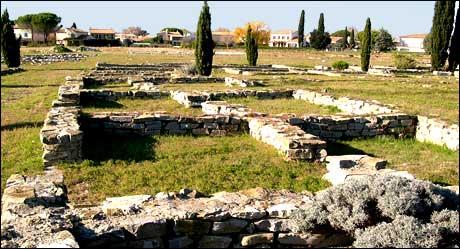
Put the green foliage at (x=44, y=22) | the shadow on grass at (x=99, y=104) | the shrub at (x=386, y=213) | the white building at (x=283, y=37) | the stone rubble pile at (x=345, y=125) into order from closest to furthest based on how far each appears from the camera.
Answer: the shrub at (x=386, y=213), the stone rubble pile at (x=345, y=125), the shadow on grass at (x=99, y=104), the green foliage at (x=44, y=22), the white building at (x=283, y=37)

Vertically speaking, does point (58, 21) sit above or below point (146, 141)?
above

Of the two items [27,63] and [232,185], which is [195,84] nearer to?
[232,185]

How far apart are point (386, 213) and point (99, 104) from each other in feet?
44.3

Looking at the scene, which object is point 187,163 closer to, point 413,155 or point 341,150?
point 341,150

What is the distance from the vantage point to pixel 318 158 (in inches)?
367

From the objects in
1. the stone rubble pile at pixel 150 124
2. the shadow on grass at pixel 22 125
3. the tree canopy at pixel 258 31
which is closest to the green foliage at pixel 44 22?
the tree canopy at pixel 258 31

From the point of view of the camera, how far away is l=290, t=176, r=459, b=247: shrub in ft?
14.8

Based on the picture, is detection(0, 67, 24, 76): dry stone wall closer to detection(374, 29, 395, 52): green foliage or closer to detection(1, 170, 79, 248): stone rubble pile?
detection(1, 170, 79, 248): stone rubble pile

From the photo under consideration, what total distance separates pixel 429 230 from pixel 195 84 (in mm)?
20908

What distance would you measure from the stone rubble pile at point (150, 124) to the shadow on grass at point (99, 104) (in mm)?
4790

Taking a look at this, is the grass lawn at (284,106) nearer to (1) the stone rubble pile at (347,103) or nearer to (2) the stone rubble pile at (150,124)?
(1) the stone rubble pile at (347,103)

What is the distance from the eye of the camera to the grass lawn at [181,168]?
25.1 feet

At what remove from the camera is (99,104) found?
16.8 meters

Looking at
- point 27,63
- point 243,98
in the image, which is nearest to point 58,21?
point 27,63
